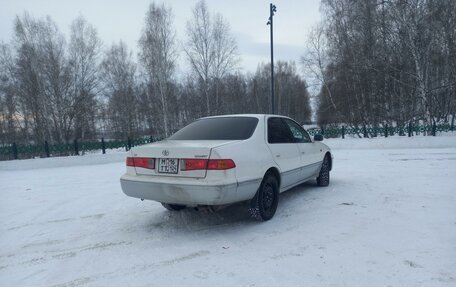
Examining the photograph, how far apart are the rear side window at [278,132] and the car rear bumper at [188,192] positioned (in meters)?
1.23

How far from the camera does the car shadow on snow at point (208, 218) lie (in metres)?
3.96

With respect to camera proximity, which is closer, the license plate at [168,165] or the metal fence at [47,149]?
the license plate at [168,165]

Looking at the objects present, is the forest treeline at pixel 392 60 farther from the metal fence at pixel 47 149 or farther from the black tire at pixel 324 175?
the metal fence at pixel 47 149

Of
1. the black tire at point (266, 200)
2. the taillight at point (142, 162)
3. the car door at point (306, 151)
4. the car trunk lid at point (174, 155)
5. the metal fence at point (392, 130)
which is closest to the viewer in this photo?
the car trunk lid at point (174, 155)

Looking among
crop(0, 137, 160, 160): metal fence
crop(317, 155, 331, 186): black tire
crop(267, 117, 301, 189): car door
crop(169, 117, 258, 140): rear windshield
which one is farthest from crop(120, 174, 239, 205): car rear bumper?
crop(0, 137, 160, 160): metal fence

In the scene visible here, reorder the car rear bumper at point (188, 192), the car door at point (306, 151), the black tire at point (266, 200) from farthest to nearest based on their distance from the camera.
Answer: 1. the car door at point (306, 151)
2. the black tire at point (266, 200)
3. the car rear bumper at point (188, 192)

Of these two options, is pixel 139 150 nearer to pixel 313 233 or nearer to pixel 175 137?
pixel 175 137

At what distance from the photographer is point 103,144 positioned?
1492 cm

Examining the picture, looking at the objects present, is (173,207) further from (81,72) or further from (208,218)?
(81,72)

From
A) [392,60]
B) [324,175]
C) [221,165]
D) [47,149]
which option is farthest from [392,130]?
[47,149]

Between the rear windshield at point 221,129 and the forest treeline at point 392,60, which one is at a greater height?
the forest treeline at point 392,60

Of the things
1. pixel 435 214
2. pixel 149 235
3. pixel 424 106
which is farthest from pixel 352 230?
pixel 424 106

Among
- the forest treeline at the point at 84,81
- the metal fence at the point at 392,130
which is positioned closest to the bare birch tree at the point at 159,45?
the forest treeline at the point at 84,81

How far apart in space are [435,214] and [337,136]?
52.4 feet
